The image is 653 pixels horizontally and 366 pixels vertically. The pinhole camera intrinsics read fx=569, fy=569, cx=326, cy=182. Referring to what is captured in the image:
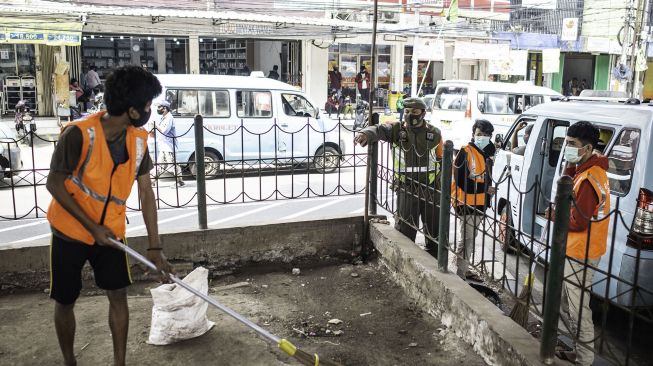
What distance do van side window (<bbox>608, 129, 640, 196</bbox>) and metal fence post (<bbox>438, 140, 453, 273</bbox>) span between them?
1.37 m

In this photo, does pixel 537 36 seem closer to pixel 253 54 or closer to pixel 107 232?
pixel 253 54

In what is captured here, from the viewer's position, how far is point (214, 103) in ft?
34.8

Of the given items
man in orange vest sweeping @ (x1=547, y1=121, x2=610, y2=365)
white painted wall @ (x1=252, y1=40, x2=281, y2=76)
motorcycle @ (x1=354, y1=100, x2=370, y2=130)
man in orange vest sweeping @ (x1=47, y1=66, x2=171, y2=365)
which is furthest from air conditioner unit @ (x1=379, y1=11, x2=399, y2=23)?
man in orange vest sweeping @ (x1=47, y1=66, x2=171, y2=365)

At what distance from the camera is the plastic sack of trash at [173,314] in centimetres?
343

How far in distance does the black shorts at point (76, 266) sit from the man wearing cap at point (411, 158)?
7.61 ft

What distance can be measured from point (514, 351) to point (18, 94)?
17577 millimetres

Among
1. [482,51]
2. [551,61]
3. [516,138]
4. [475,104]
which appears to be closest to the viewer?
[516,138]

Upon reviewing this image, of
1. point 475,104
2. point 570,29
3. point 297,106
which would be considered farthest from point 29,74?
point 570,29

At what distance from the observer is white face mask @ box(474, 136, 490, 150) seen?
5723 millimetres

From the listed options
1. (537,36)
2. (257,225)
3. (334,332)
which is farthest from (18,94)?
(537,36)

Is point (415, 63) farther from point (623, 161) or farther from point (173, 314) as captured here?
point (173, 314)

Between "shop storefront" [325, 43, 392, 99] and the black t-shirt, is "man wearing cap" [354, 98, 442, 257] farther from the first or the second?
"shop storefront" [325, 43, 392, 99]

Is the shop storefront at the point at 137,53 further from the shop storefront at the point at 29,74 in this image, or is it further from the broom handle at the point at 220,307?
the broom handle at the point at 220,307

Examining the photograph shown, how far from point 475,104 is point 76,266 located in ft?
36.1
